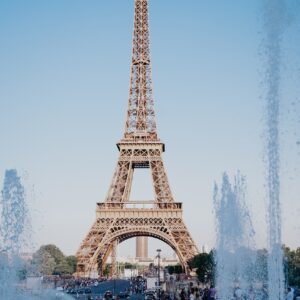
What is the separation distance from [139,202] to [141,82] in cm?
1499

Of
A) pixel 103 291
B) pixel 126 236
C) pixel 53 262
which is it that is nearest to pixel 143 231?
pixel 126 236

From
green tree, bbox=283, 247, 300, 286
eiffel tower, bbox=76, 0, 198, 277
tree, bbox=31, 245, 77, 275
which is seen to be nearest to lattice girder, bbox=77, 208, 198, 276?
eiffel tower, bbox=76, 0, 198, 277

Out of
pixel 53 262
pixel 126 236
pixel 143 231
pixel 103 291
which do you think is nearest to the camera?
pixel 103 291

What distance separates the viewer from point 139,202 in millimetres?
65500

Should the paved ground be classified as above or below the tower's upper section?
below

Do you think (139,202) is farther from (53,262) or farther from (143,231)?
(53,262)

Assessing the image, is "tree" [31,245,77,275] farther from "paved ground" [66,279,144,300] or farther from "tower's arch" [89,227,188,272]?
"tower's arch" [89,227,188,272]

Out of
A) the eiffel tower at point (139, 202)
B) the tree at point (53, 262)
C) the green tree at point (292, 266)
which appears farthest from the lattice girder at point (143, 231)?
the tree at point (53, 262)

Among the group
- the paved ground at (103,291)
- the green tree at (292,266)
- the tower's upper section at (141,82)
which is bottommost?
the paved ground at (103,291)

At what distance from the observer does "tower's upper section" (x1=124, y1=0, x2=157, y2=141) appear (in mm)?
67812

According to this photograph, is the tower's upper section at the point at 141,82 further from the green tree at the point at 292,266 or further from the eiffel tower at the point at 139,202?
the green tree at the point at 292,266

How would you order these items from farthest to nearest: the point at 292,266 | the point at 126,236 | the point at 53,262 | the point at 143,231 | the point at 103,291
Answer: the point at 53,262
the point at 126,236
the point at 143,231
the point at 103,291
the point at 292,266

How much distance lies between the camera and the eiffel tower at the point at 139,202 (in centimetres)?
6216

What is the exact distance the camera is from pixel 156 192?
65.1 meters
